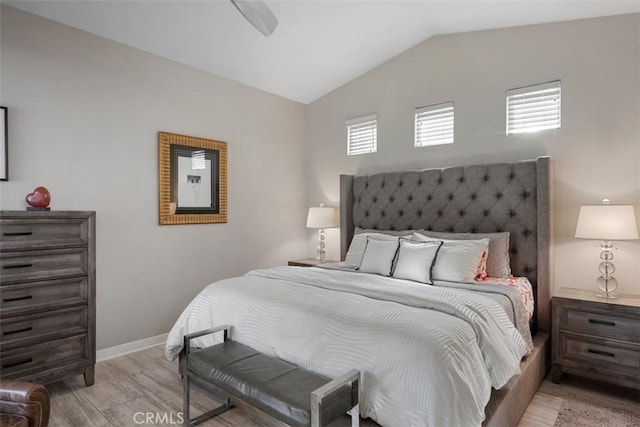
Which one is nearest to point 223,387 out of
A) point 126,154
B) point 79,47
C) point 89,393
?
point 89,393

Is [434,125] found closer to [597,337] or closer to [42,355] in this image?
[597,337]

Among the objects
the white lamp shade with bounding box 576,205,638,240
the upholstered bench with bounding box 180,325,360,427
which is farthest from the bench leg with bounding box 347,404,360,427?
the white lamp shade with bounding box 576,205,638,240

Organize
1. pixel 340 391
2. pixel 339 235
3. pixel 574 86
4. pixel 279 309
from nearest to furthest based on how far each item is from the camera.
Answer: pixel 340 391 < pixel 279 309 < pixel 574 86 < pixel 339 235

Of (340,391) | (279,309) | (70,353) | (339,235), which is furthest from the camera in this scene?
(339,235)

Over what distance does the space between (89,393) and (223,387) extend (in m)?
1.28

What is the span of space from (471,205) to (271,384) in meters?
2.30

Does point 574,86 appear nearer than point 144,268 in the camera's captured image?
Yes

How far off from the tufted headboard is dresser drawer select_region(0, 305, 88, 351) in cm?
242

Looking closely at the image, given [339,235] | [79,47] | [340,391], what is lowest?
[340,391]

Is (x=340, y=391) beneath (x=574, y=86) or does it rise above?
beneath

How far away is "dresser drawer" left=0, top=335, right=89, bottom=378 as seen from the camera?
2190mm

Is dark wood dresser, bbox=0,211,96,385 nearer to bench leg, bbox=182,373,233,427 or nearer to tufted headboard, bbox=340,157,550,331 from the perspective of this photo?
bench leg, bbox=182,373,233,427

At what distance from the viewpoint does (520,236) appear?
2.91 metres

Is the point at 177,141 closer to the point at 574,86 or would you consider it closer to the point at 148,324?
the point at 148,324
